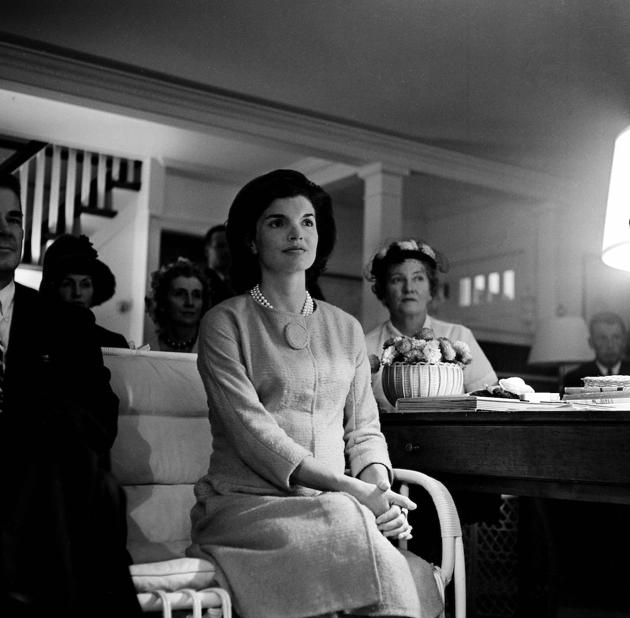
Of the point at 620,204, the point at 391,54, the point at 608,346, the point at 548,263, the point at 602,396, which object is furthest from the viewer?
the point at 548,263

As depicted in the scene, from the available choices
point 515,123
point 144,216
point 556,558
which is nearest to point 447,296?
point 515,123

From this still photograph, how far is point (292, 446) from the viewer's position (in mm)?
1676

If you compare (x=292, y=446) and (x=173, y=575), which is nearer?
(x=173, y=575)

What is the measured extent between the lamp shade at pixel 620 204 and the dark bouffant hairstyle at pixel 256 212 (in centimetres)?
66

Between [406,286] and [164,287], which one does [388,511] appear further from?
[164,287]

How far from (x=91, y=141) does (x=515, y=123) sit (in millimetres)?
3160

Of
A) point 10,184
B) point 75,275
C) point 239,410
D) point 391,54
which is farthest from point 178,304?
point 239,410

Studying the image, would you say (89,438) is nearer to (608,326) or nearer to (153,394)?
(153,394)

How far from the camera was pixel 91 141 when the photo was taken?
6496 millimetres

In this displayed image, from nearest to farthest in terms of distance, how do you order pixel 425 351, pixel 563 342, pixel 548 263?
pixel 425 351 < pixel 563 342 < pixel 548 263

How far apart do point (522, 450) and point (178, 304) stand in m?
2.32

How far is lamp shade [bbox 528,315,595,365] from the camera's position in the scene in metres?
6.16

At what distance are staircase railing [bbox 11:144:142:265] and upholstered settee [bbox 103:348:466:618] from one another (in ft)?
16.1

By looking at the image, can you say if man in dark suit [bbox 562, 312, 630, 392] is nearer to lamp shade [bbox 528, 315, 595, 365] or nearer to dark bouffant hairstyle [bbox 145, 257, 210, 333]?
lamp shade [bbox 528, 315, 595, 365]
